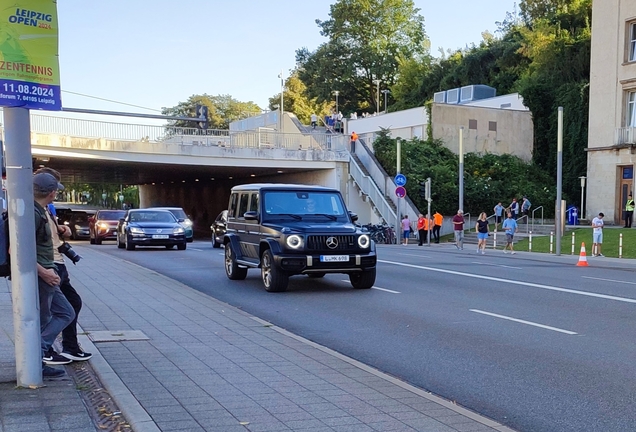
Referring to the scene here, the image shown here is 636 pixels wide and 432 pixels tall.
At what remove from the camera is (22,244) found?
17.9ft

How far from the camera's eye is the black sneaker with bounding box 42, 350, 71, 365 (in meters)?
6.43

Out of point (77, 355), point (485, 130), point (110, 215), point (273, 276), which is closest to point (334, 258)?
point (273, 276)

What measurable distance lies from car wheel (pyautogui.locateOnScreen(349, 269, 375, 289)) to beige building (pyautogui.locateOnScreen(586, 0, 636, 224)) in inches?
1059

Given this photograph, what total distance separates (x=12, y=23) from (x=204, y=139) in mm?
34173

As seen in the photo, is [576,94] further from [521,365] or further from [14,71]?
[14,71]

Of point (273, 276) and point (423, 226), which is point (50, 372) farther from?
point (423, 226)

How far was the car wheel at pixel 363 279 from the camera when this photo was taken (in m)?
13.4

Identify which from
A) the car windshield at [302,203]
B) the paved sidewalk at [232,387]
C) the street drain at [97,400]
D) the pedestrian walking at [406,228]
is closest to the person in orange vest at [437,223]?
the pedestrian walking at [406,228]

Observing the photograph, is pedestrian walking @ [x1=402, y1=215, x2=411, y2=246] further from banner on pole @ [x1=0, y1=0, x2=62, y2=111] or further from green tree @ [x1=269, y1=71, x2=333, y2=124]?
green tree @ [x1=269, y1=71, x2=333, y2=124]

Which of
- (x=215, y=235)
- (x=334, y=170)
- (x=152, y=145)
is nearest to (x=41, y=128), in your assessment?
(x=152, y=145)

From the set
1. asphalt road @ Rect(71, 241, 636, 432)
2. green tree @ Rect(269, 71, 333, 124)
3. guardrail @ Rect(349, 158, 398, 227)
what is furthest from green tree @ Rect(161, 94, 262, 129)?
asphalt road @ Rect(71, 241, 636, 432)

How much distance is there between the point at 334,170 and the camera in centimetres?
4144

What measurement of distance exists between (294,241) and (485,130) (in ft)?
124

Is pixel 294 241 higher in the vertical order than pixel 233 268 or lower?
higher
